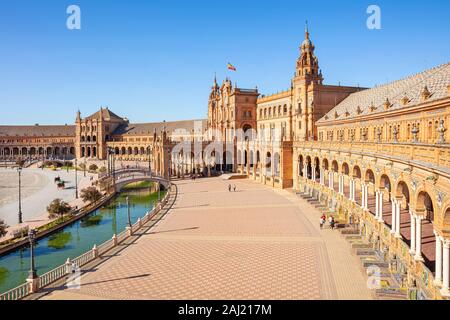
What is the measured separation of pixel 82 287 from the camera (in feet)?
67.7

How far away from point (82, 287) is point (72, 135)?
137 meters

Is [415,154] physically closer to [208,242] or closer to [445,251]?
[445,251]

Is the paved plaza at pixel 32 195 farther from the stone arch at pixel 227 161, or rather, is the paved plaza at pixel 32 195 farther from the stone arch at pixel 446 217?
the stone arch at pixel 446 217

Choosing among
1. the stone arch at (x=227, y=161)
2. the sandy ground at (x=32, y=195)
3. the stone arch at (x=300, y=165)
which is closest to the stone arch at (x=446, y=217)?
the sandy ground at (x=32, y=195)

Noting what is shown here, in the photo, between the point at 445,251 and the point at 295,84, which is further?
the point at 295,84

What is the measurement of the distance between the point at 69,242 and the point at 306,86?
44.1m

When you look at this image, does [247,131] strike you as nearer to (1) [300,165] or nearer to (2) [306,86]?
(2) [306,86]

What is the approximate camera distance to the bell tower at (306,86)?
62406 mm

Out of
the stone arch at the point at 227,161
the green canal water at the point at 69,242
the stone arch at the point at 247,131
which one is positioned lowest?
the green canal water at the point at 69,242

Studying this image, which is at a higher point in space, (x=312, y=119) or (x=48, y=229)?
(x=312, y=119)

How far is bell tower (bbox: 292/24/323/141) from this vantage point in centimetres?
6241

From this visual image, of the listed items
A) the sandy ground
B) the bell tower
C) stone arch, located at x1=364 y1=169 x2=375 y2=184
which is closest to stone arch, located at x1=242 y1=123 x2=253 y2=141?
the bell tower

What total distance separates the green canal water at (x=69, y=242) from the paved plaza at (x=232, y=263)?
22.2 feet

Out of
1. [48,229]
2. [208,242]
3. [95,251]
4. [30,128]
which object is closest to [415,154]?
[208,242]
